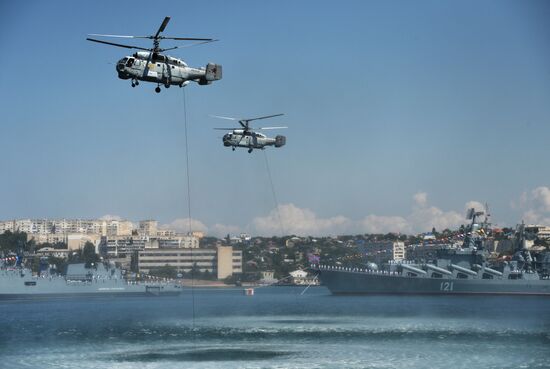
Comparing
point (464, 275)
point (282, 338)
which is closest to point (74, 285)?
point (464, 275)

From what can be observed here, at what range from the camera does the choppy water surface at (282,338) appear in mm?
53156

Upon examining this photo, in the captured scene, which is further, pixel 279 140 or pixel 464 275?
pixel 464 275

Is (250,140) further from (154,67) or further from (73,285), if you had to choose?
(73,285)

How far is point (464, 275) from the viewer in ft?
419

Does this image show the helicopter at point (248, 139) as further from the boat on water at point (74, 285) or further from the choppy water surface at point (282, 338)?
the boat on water at point (74, 285)

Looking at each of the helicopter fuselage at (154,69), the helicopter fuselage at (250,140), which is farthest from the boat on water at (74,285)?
the helicopter fuselage at (154,69)

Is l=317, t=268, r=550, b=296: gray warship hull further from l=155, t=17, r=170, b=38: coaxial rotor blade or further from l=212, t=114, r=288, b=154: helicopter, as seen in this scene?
l=155, t=17, r=170, b=38: coaxial rotor blade

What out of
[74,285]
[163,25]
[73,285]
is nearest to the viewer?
[163,25]

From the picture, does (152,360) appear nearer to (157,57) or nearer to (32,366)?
(32,366)

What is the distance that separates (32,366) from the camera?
2050 inches

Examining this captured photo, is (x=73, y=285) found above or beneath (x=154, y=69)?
beneath

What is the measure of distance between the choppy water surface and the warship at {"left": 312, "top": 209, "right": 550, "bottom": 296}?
72.0ft

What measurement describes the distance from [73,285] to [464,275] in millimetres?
57500

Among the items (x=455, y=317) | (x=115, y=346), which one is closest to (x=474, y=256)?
(x=455, y=317)
